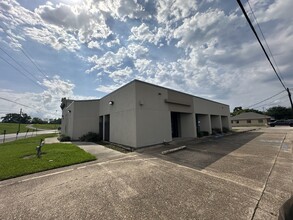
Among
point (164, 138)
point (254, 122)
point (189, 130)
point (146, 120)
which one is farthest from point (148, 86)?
point (254, 122)

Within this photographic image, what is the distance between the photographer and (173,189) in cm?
349


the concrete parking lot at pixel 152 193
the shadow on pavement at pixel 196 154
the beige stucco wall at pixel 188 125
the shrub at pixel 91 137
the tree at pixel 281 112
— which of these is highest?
the tree at pixel 281 112

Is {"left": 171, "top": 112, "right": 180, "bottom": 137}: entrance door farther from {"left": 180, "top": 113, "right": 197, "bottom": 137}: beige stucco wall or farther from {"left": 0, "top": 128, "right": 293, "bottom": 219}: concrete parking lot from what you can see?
{"left": 0, "top": 128, "right": 293, "bottom": 219}: concrete parking lot

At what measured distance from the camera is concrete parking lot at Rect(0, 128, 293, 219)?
262 cm

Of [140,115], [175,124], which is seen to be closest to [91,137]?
[140,115]

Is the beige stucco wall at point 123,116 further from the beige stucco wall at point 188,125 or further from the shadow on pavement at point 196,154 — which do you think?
the beige stucco wall at point 188,125

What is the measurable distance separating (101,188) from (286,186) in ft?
16.3

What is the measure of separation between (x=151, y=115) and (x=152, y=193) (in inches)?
272

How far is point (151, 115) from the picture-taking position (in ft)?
32.9

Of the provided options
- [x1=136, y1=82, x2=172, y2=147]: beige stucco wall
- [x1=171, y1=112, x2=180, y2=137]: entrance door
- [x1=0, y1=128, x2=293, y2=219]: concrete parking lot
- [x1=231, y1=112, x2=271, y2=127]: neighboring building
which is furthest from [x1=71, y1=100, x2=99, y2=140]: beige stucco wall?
[x1=231, y1=112, x2=271, y2=127]: neighboring building

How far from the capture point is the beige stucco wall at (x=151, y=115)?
932 centimetres

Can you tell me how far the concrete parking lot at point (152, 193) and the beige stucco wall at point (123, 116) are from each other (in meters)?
Result: 4.37

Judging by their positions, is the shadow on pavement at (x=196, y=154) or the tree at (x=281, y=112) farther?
the tree at (x=281, y=112)

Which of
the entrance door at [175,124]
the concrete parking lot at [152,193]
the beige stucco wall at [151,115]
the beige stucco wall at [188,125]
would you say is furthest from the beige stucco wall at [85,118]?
the concrete parking lot at [152,193]
